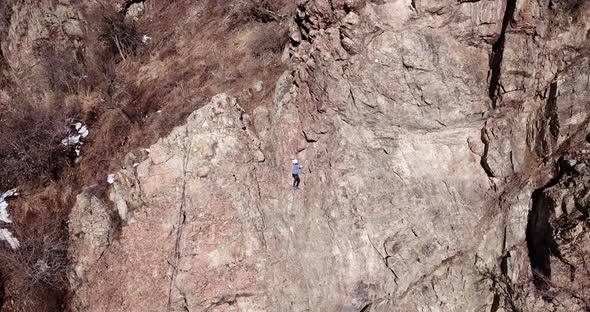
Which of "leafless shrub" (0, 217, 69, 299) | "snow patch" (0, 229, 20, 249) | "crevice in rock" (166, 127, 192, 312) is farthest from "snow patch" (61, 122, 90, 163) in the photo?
"crevice in rock" (166, 127, 192, 312)

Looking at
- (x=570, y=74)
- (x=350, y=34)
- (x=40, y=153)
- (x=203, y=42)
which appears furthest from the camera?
(x=203, y=42)

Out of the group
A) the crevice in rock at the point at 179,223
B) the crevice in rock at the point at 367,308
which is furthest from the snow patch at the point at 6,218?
the crevice in rock at the point at 367,308

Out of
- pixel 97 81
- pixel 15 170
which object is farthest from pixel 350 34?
pixel 15 170

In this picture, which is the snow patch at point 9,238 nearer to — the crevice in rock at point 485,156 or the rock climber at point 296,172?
the rock climber at point 296,172

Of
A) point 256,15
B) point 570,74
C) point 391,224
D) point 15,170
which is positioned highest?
point 570,74

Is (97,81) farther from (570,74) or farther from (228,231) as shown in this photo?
(570,74)

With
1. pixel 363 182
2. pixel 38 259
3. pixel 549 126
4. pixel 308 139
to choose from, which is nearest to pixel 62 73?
pixel 38 259

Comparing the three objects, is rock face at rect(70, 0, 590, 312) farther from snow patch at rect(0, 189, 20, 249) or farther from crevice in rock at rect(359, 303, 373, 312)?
snow patch at rect(0, 189, 20, 249)
